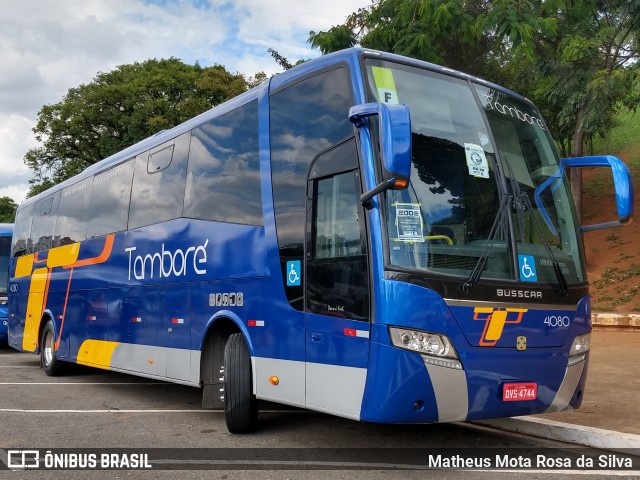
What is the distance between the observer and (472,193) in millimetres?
5484

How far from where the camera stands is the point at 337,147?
5.64 metres

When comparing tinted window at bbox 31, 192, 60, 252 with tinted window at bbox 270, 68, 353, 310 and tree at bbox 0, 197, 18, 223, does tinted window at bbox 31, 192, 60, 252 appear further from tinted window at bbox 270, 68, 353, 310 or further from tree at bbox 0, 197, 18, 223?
tree at bbox 0, 197, 18, 223

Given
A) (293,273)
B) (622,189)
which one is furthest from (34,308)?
(622,189)

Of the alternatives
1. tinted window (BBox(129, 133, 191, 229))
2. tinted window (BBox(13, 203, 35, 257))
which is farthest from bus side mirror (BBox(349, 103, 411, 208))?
tinted window (BBox(13, 203, 35, 257))

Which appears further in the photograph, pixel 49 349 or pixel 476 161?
pixel 49 349

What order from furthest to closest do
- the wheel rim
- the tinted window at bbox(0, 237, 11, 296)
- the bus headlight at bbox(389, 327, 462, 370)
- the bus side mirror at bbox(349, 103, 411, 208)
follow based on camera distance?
1. the tinted window at bbox(0, 237, 11, 296)
2. the wheel rim
3. the bus headlight at bbox(389, 327, 462, 370)
4. the bus side mirror at bbox(349, 103, 411, 208)

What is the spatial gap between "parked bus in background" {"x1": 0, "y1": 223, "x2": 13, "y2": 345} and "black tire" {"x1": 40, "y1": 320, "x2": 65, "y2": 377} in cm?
417

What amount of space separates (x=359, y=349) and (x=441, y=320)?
2.22ft

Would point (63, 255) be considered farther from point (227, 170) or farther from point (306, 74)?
point (306, 74)

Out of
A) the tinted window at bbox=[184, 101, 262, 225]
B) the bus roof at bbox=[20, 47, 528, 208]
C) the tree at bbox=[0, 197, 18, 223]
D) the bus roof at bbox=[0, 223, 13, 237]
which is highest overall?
the tree at bbox=[0, 197, 18, 223]

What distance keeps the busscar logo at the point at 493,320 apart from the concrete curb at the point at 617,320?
10528mm

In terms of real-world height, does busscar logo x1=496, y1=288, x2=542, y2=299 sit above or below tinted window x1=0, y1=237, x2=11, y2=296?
below

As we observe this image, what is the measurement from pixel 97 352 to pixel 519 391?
7.10 meters

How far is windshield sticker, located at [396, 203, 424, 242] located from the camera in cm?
512
